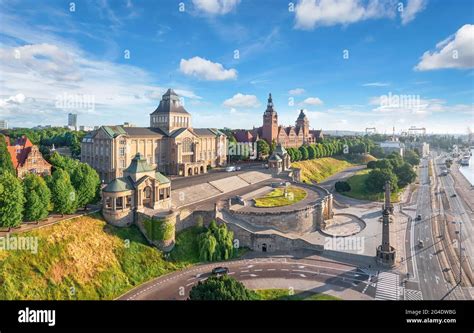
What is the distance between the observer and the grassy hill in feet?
104

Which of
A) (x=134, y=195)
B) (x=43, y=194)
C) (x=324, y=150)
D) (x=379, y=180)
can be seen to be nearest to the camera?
(x=43, y=194)

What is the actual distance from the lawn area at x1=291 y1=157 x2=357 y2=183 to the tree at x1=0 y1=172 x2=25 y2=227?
7740cm

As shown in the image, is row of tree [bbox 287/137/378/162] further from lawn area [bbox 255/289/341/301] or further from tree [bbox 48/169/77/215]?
tree [bbox 48/169/77/215]

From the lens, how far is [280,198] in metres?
62.3

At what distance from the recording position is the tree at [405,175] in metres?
97.8

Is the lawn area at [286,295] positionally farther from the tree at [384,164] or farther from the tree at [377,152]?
the tree at [377,152]

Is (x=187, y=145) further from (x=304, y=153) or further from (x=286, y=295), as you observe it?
(x=304, y=153)

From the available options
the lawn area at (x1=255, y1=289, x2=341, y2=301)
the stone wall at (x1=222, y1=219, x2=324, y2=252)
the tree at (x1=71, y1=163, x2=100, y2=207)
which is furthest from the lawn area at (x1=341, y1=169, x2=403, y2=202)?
the tree at (x1=71, y1=163, x2=100, y2=207)

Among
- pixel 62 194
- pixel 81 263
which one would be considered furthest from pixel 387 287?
pixel 62 194

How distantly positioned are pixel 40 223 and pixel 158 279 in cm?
1615

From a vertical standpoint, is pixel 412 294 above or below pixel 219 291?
below

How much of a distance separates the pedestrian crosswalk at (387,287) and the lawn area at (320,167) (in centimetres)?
5785

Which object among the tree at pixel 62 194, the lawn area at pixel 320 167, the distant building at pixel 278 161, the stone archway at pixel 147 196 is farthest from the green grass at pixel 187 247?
the lawn area at pixel 320 167

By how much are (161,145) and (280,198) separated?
110 ft
